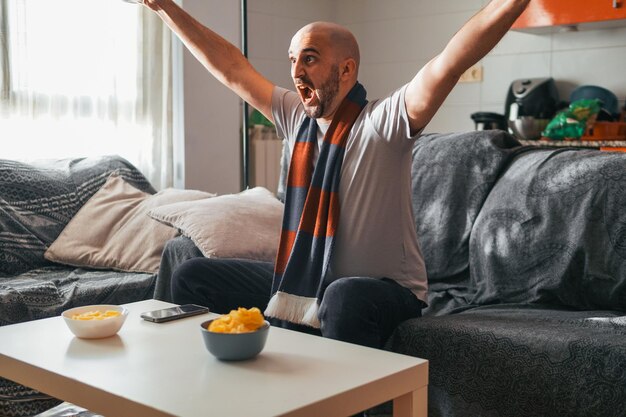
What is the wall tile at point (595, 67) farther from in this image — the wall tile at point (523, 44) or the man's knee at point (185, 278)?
the man's knee at point (185, 278)

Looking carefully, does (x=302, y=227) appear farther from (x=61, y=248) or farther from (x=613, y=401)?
(x=61, y=248)

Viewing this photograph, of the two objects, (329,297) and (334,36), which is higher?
(334,36)

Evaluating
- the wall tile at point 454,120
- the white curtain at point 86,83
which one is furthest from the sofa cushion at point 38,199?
the wall tile at point 454,120

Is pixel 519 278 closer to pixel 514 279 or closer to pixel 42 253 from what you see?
pixel 514 279

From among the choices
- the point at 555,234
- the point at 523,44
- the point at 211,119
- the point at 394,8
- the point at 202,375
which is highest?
the point at 394,8

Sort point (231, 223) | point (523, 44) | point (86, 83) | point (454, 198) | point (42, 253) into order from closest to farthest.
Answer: point (454, 198), point (231, 223), point (42, 253), point (86, 83), point (523, 44)

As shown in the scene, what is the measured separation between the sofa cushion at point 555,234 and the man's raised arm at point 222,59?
79 cm

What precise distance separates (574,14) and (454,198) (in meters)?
2.26

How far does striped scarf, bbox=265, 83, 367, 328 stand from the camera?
2.05 m

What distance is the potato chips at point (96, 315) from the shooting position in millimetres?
1651

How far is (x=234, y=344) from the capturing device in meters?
1.42

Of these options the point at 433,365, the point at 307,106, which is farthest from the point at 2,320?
the point at 433,365

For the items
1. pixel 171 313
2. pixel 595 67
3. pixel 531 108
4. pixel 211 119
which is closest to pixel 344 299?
pixel 171 313

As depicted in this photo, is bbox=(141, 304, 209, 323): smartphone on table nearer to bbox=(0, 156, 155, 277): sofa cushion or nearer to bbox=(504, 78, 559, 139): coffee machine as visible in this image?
bbox=(0, 156, 155, 277): sofa cushion
